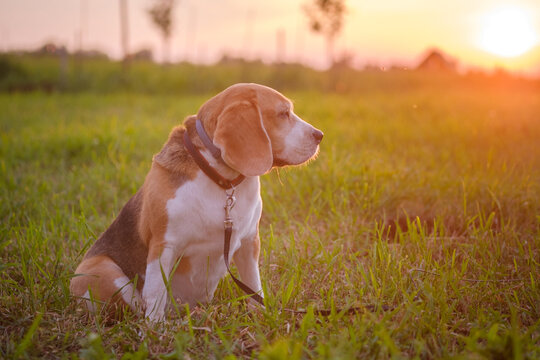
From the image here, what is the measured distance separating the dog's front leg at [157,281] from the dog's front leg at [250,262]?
0.52 m

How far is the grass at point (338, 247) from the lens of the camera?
220 cm

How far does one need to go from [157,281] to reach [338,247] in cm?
149

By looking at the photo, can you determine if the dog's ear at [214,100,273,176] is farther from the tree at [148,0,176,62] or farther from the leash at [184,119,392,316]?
the tree at [148,0,176,62]

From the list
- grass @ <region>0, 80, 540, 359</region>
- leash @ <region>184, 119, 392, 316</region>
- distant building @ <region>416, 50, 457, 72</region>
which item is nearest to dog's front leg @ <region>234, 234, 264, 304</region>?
grass @ <region>0, 80, 540, 359</region>

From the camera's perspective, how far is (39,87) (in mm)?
18109

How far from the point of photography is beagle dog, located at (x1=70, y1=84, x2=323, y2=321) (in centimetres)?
246

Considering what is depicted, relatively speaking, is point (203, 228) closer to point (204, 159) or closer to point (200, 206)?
point (200, 206)

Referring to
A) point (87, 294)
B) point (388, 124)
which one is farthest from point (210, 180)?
point (388, 124)

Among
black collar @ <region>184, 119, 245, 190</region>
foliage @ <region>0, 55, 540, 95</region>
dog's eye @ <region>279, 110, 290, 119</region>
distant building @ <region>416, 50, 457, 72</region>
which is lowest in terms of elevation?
black collar @ <region>184, 119, 245, 190</region>

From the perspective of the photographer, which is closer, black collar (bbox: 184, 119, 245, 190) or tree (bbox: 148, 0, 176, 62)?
black collar (bbox: 184, 119, 245, 190)

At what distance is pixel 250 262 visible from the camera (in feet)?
9.27

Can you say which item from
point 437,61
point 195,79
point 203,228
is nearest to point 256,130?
point 203,228

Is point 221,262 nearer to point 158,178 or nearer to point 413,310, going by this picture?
point 158,178

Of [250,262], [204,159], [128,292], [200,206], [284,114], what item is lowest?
[128,292]
